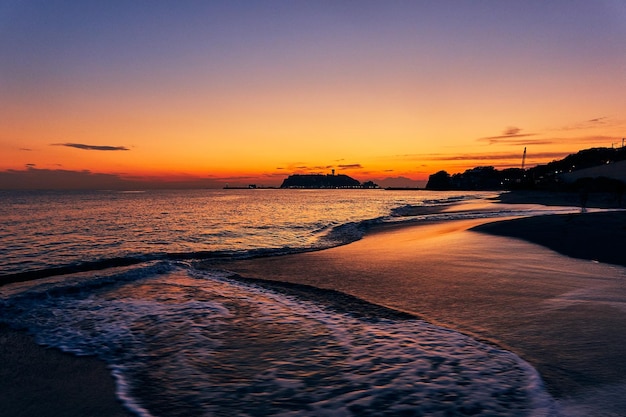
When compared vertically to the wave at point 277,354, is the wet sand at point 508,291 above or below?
above

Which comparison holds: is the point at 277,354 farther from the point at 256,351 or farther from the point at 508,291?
the point at 508,291

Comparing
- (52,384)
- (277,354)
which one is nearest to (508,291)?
(277,354)

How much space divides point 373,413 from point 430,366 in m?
1.37

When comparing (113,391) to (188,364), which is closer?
(113,391)

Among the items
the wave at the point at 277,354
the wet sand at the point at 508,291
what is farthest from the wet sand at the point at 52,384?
the wet sand at the point at 508,291

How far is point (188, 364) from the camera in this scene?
5047 millimetres

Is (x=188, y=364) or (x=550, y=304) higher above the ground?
(x=550, y=304)

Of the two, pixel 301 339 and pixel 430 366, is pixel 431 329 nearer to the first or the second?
pixel 430 366

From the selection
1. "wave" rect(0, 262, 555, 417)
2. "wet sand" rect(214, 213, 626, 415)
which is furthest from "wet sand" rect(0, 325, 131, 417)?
"wet sand" rect(214, 213, 626, 415)

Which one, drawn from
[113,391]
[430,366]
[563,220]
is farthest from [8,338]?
[563,220]

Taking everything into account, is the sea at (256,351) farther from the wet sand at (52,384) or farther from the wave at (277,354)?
the wet sand at (52,384)

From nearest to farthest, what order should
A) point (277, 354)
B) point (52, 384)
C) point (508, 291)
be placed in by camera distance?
point (52, 384) < point (277, 354) < point (508, 291)

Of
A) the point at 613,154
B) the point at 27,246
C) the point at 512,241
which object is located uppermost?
the point at 613,154

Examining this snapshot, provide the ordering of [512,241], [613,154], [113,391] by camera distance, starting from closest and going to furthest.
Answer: [113,391] < [512,241] < [613,154]
